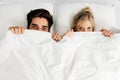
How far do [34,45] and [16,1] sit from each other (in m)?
0.69

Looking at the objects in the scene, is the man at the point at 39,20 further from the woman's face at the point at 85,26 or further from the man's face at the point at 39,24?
the woman's face at the point at 85,26

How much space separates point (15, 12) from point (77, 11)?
0.44 m

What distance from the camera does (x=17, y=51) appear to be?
1413mm

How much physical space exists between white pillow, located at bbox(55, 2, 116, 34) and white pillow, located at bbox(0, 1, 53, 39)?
0.10 m

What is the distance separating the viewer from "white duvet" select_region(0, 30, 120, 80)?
1313 mm

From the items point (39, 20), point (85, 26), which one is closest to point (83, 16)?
point (85, 26)

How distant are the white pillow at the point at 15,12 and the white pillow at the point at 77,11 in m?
0.10

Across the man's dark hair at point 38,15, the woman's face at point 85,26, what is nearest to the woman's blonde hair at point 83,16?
the woman's face at point 85,26

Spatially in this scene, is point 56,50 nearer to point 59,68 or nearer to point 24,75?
point 59,68

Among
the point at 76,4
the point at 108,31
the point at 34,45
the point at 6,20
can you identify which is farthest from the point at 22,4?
the point at 108,31

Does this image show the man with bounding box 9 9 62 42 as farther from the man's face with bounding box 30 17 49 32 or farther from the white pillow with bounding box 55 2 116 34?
the white pillow with bounding box 55 2 116 34

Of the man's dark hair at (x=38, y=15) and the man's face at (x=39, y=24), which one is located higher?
the man's dark hair at (x=38, y=15)

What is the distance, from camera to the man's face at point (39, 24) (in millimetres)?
1637

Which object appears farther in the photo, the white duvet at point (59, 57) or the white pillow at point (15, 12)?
the white pillow at point (15, 12)
